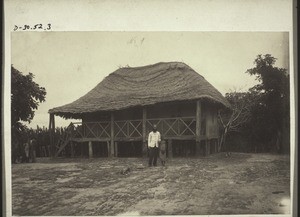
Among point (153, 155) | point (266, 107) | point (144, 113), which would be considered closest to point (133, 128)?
point (144, 113)

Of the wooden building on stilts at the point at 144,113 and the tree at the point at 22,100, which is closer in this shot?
the tree at the point at 22,100

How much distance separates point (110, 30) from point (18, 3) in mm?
735

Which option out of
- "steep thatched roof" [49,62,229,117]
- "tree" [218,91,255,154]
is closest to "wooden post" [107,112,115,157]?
"steep thatched roof" [49,62,229,117]

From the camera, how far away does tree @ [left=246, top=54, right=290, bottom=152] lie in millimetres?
3395

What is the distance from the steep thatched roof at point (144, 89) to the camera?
11.7 feet

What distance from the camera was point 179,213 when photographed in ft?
10.8

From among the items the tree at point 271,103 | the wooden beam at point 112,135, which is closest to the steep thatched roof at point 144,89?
the wooden beam at point 112,135

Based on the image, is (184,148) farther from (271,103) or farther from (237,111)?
(271,103)

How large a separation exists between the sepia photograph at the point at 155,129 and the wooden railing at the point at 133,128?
0.04 feet

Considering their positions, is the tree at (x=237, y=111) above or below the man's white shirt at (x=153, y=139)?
above

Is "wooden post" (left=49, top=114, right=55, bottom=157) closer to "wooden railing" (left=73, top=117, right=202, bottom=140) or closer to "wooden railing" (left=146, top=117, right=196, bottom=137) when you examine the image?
"wooden railing" (left=73, top=117, right=202, bottom=140)

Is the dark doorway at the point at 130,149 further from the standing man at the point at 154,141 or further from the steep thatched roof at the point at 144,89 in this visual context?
the steep thatched roof at the point at 144,89

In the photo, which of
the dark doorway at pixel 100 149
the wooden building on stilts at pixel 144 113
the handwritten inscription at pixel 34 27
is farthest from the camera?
→ the dark doorway at pixel 100 149

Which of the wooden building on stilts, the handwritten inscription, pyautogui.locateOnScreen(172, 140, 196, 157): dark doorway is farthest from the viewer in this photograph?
the wooden building on stilts
